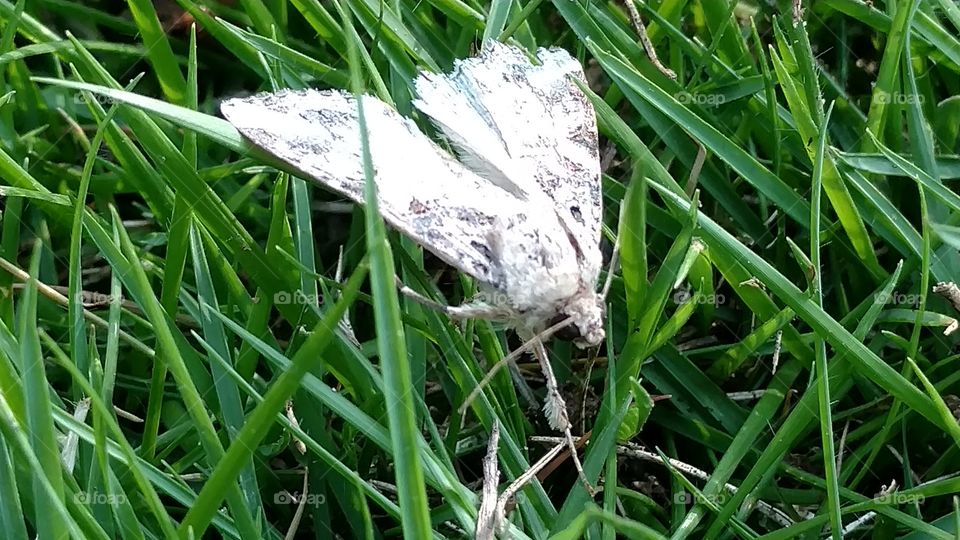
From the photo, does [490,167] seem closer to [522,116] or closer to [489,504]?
[522,116]

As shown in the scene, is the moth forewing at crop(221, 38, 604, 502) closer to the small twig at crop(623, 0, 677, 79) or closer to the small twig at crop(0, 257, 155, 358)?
the small twig at crop(623, 0, 677, 79)

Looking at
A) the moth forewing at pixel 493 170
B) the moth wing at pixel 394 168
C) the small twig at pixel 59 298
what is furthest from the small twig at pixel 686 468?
the small twig at pixel 59 298

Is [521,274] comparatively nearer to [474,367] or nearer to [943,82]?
[474,367]

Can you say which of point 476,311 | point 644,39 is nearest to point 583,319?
point 476,311

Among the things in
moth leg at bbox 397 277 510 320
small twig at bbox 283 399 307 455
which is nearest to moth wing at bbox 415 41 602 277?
moth leg at bbox 397 277 510 320

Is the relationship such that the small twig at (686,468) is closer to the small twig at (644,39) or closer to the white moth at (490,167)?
the white moth at (490,167)

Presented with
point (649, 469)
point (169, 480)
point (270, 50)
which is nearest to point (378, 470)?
point (169, 480)
